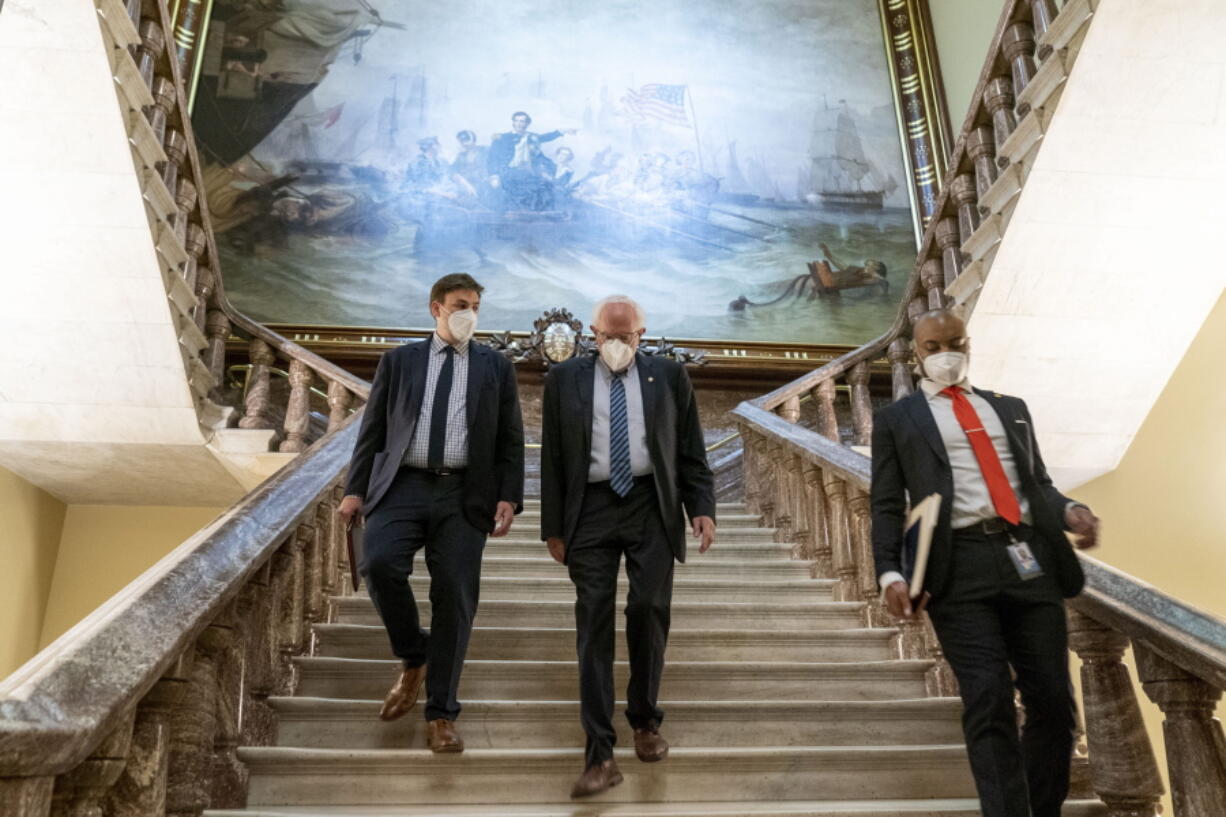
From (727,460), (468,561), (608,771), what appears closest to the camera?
(608,771)

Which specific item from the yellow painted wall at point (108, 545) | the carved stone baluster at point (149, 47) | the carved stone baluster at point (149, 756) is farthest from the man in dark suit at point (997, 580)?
the yellow painted wall at point (108, 545)

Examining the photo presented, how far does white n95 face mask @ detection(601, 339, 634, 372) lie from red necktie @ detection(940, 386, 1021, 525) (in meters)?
0.97

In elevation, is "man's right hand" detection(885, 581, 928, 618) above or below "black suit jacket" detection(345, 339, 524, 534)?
below

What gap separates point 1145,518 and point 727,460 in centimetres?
273

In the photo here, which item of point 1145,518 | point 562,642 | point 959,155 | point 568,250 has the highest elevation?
point 568,250

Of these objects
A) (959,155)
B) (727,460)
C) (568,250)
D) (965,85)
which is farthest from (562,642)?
(965,85)

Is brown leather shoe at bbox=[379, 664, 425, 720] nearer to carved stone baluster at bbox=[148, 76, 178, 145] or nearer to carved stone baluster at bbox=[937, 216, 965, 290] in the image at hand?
carved stone baluster at bbox=[148, 76, 178, 145]

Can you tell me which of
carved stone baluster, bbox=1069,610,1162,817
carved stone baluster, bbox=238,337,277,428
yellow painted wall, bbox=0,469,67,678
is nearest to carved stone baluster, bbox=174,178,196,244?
carved stone baluster, bbox=238,337,277,428

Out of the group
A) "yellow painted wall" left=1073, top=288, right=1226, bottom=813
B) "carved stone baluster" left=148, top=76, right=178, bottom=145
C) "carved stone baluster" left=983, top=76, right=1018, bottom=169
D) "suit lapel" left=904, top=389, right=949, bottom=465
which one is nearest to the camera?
"suit lapel" left=904, top=389, right=949, bottom=465

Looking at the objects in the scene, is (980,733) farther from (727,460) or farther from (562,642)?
(727,460)

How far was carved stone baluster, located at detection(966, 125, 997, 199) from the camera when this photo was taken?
5547 mm

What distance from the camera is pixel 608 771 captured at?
2.87m

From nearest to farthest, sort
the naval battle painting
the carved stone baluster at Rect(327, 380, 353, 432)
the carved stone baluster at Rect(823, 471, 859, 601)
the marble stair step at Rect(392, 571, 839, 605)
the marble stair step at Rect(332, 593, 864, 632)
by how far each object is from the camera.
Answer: the marble stair step at Rect(332, 593, 864, 632) → the carved stone baluster at Rect(823, 471, 859, 601) → the marble stair step at Rect(392, 571, 839, 605) → the carved stone baluster at Rect(327, 380, 353, 432) → the naval battle painting

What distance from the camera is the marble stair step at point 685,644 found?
3.84m
